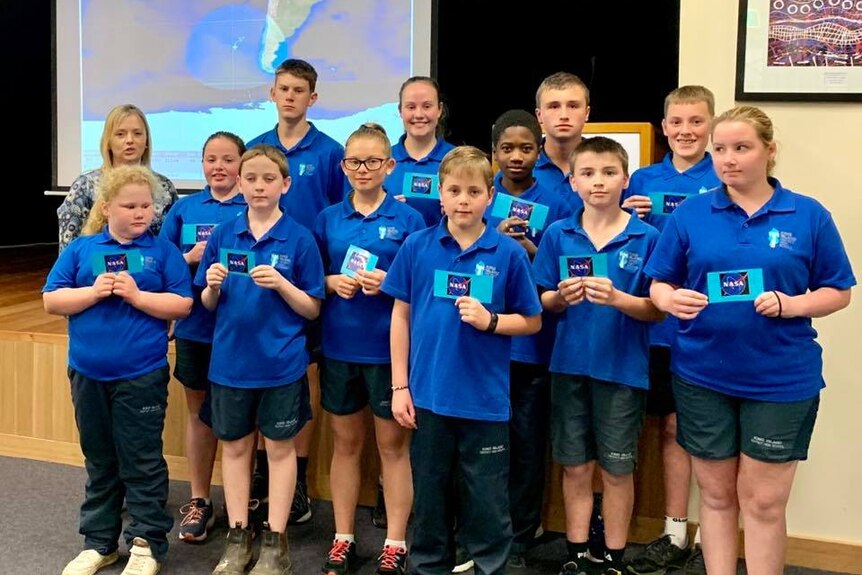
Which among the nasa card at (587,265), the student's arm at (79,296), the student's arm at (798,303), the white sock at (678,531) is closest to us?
the student's arm at (798,303)

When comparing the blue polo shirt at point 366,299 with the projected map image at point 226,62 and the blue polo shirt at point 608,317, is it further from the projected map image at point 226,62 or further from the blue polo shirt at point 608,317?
the projected map image at point 226,62

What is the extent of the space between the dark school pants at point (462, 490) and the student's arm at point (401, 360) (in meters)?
0.05

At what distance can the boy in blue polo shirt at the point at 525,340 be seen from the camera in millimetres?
2582

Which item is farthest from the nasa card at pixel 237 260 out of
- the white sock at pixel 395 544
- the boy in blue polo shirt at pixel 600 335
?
the white sock at pixel 395 544

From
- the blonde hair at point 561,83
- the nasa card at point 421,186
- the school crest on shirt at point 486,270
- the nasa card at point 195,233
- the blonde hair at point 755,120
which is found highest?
the blonde hair at point 561,83

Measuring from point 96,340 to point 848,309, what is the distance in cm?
253

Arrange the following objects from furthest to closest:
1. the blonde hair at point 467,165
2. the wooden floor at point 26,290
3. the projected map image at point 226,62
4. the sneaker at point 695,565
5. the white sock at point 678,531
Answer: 1. the projected map image at point 226,62
2. the wooden floor at point 26,290
3. the white sock at point 678,531
4. the sneaker at point 695,565
5. the blonde hair at point 467,165

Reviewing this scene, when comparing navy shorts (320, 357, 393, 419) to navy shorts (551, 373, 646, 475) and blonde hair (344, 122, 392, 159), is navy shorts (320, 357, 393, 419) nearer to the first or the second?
navy shorts (551, 373, 646, 475)

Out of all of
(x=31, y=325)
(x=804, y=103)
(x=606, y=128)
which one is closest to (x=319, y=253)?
(x=606, y=128)

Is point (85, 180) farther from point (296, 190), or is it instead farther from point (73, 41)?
point (73, 41)

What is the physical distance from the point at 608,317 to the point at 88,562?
188cm

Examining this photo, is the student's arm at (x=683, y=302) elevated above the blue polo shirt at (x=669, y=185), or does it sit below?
below

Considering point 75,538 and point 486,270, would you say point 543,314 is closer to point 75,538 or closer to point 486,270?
point 486,270

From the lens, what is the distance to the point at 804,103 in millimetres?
2723
